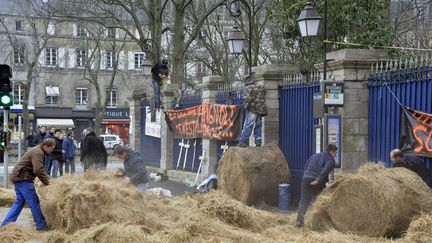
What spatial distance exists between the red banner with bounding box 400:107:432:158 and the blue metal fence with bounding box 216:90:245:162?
603 centimetres

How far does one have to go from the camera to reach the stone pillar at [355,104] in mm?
11625

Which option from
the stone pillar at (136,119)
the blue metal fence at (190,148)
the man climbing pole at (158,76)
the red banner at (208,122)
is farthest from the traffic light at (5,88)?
the stone pillar at (136,119)

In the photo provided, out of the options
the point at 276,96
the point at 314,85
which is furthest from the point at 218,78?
the point at 314,85

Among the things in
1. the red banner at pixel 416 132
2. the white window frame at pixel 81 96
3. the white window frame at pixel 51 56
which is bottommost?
the red banner at pixel 416 132

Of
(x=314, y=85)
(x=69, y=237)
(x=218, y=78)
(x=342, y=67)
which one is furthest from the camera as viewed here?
(x=218, y=78)

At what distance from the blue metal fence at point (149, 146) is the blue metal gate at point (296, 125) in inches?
342

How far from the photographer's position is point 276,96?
14500 mm

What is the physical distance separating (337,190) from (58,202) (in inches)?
165

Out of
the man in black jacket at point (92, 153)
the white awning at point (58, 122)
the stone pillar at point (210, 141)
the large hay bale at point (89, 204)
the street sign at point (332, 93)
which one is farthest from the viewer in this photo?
the white awning at point (58, 122)

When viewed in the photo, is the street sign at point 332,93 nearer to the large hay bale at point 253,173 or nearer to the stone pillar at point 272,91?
the large hay bale at point 253,173

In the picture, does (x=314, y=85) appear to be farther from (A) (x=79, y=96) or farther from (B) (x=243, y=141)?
(A) (x=79, y=96)

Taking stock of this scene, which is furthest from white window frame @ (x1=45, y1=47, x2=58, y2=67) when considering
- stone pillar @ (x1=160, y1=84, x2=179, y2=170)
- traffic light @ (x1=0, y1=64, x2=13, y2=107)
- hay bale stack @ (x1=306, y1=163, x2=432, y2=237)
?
hay bale stack @ (x1=306, y1=163, x2=432, y2=237)

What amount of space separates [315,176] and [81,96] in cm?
4880

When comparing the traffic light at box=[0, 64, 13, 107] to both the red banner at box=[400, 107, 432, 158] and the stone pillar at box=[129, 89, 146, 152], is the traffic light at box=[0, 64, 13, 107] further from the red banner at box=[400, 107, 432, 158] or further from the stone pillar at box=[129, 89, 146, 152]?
the stone pillar at box=[129, 89, 146, 152]
